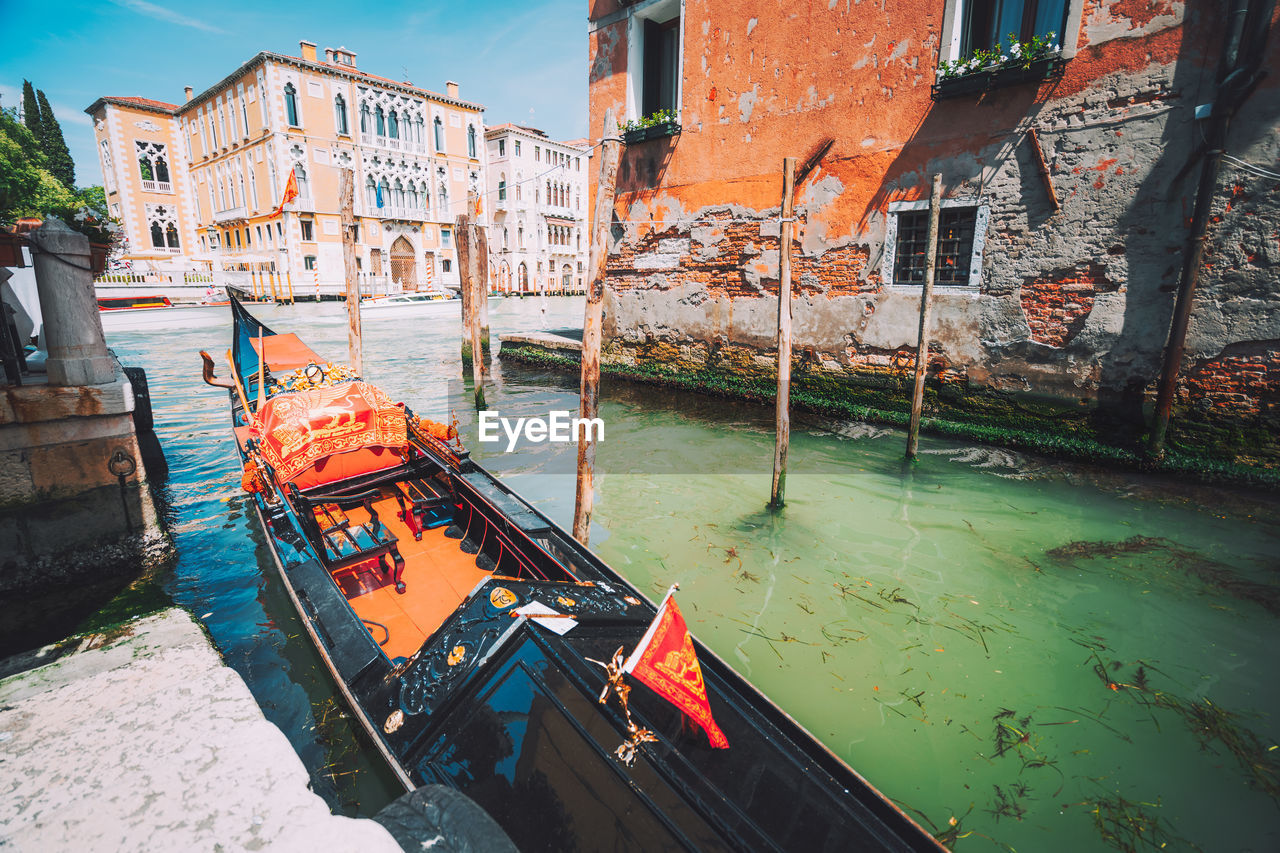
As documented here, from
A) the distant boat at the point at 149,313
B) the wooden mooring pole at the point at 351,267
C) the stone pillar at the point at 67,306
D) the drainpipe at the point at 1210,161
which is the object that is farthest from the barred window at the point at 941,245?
the distant boat at the point at 149,313

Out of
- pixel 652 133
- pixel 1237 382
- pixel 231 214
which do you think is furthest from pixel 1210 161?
pixel 231 214

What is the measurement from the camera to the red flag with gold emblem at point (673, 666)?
143 centimetres

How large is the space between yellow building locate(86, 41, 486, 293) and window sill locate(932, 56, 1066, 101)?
27.0 metres

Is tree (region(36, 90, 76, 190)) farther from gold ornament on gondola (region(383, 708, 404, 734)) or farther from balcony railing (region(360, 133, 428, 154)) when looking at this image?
gold ornament on gondola (region(383, 708, 404, 734))

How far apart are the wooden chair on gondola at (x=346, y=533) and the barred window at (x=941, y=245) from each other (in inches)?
234

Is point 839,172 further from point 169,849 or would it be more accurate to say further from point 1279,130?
point 169,849

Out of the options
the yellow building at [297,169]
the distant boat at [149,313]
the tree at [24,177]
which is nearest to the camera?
the distant boat at [149,313]

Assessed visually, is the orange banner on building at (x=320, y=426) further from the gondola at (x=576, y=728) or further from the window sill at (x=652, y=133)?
the window sill at (x=652, y=133)

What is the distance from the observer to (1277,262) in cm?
460

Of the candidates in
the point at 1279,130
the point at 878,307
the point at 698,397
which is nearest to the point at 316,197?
the point at 698,397

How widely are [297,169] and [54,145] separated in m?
16.3

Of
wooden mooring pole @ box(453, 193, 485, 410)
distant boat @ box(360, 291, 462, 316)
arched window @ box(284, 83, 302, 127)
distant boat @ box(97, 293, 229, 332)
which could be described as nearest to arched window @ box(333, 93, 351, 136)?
arched window @ box(284, 83, 302, 127)

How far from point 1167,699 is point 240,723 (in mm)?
3753

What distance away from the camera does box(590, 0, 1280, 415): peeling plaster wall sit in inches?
190
